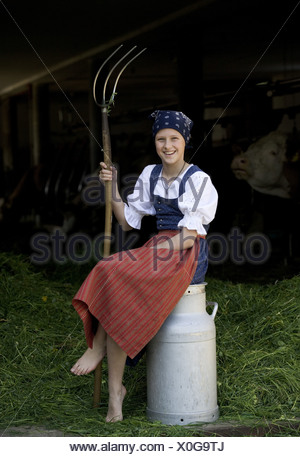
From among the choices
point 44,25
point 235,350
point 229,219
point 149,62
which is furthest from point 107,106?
point 149,62

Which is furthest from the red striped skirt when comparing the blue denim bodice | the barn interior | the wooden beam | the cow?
the cow

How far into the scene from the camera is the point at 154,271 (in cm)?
311

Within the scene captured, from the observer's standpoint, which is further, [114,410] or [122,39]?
[122,39]

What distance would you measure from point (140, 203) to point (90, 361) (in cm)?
76

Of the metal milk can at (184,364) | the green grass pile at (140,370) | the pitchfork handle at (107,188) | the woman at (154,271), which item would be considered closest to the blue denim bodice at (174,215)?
the woman at (154,271)

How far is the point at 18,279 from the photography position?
5707 millimetres

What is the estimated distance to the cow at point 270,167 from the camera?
257 inches

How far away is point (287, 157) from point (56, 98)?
8644 mm

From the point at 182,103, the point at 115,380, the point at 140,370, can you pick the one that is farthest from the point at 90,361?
the point at 182,103

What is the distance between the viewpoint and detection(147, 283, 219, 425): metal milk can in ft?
10.4

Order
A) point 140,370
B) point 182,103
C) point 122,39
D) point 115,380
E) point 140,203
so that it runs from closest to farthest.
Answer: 1. point 115,380
2. point 140,203
3. point 140,370
4. point 182,103
5. point 122,39

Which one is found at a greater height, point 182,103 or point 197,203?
point 182,103

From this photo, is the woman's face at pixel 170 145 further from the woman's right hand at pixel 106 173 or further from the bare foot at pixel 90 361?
the bare foot at pixel 90 361

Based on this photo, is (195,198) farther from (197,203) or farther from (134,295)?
(134,295)
